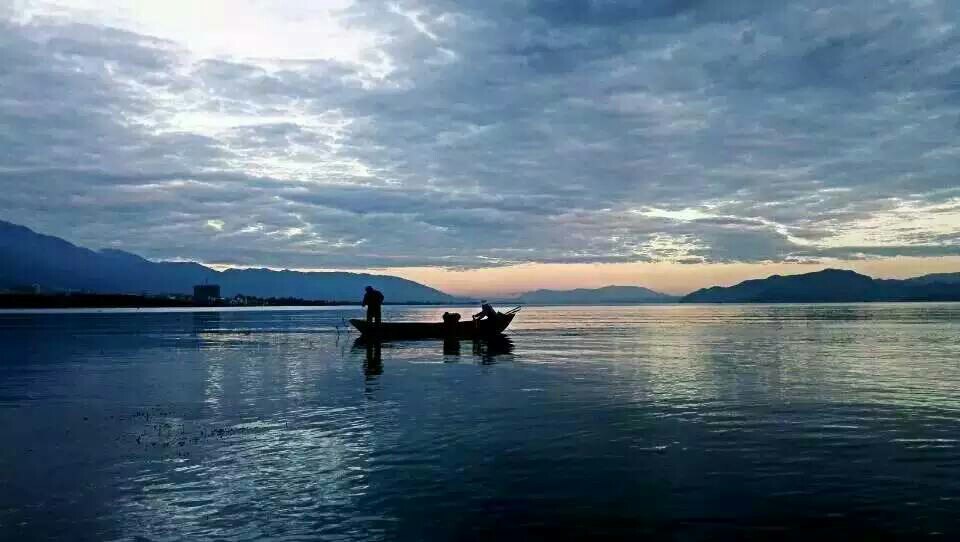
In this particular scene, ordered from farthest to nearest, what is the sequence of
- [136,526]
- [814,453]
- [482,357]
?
[482,357], [814,453], [136,526]

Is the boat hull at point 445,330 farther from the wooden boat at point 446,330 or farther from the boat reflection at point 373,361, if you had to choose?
the boat reflection at point 373,361

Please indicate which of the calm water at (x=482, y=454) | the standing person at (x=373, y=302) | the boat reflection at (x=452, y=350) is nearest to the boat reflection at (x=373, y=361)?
the boat reflection at (x=452, y=350)

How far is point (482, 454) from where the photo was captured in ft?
57.2

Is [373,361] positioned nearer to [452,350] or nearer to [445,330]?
[452,350]

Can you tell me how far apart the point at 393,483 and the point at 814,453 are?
10835 millimetres

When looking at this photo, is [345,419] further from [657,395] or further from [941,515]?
[941,515]

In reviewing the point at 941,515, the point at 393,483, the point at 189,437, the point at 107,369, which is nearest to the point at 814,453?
the point at 941,515

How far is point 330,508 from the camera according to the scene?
1292 cm

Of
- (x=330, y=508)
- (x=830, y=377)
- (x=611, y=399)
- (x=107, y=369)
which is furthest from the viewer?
(x=107, y=369)

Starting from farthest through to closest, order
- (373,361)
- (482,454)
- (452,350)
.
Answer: (452,350), (373,361), (482,454)

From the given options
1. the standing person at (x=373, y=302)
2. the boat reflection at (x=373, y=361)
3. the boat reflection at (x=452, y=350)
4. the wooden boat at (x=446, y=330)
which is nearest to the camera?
the boat reflection at (x=373, y=361)

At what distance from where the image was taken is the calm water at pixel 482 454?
483 inches

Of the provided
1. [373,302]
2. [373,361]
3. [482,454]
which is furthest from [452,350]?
[482,454]

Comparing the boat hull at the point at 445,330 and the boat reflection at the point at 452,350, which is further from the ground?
the boat hull at the point at 445,330
